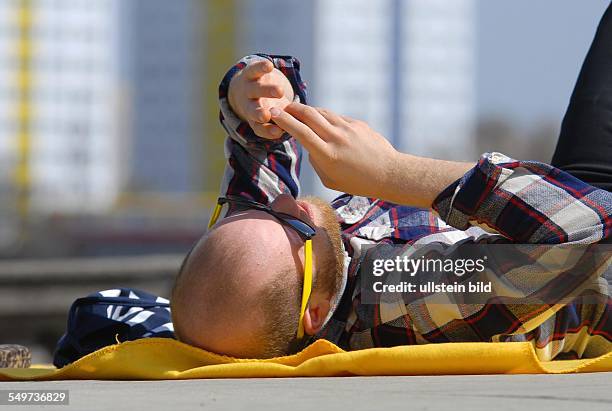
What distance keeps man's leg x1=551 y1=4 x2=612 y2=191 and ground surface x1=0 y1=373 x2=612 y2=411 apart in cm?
60

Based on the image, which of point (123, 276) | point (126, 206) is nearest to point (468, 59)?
point (126, 206)

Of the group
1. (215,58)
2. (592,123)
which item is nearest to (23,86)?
(215,58)

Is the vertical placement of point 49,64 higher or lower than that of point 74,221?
higher

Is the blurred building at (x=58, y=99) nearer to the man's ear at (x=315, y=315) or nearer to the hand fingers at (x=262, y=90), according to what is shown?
the hand fingers at (x=262, y=90)

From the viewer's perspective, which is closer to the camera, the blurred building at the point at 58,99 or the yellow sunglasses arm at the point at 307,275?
the yellow sunglasses arm at the point at 307,275

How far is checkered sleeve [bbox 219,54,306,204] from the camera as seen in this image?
250 cm

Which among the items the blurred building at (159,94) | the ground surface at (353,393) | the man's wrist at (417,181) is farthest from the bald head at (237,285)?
the blurred building at (159,94)

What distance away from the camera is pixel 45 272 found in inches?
249

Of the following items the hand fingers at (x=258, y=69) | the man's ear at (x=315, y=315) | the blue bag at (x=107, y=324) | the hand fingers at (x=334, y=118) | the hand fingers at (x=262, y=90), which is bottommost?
the blue bag at (x=107, y=324)

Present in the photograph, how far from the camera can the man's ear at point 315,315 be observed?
218cm

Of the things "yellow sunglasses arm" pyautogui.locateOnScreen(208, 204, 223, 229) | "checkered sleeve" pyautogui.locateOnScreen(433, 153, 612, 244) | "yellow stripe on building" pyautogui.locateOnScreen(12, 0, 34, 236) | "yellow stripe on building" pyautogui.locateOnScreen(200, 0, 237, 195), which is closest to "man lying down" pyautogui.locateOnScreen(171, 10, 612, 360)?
"checkered sleeve" pyautogui.locateOnScreen(433, 153, 612, 244)

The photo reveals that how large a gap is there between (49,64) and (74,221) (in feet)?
48.3

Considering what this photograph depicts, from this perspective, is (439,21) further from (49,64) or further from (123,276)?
(123,276)

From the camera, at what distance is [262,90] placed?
7.55ft
